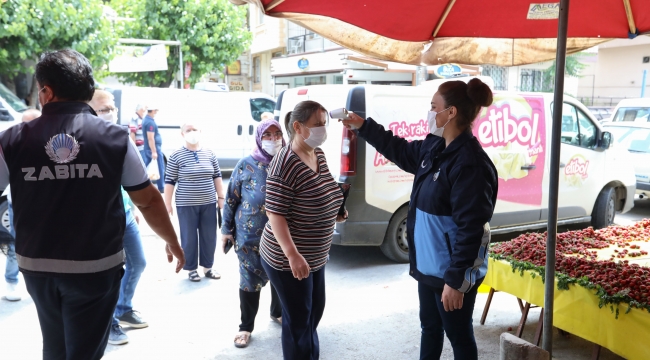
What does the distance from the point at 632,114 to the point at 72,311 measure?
46.4ft

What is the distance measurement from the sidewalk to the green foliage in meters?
8.05

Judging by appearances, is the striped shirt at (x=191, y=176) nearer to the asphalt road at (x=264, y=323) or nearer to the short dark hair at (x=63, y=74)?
the asphalt road at (x=264, y=323)

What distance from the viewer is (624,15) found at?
13.1 feet

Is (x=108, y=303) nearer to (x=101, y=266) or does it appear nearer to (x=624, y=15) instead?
(x=101, y=266)

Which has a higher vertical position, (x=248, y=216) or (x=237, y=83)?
(x=237, y=83)

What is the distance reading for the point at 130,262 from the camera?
448 cm

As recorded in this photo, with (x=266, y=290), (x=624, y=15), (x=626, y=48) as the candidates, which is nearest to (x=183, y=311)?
(x=266, y=290)

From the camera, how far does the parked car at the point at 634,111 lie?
13.1 metres

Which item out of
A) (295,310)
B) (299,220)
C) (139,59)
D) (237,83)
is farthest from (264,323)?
(237,83)

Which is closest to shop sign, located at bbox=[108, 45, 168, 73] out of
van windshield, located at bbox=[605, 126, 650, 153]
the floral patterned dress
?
van windshield, located at bbox=[605, 126, 650, 153]

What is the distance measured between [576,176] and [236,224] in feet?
18.1

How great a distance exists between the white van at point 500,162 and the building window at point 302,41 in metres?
18.0

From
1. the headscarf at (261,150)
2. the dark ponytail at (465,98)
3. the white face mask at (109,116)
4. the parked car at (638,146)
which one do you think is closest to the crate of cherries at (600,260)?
the dark ponytail at (465,98)

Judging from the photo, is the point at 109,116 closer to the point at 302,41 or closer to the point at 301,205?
the point at 301,205
